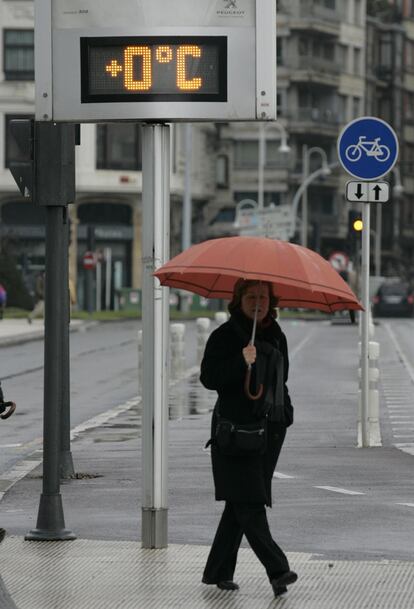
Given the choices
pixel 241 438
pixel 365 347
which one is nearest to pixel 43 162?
pixel 241 438

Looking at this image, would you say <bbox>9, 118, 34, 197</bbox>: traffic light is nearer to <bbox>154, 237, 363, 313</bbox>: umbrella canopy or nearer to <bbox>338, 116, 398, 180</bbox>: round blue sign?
<bbox>154, 237, 363, 313</bbox>: umbrella canopy

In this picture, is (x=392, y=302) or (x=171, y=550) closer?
(x=171, y=550)

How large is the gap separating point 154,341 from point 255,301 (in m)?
1.38

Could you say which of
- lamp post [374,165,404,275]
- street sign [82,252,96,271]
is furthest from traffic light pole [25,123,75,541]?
lamp post [374,165,404,275]

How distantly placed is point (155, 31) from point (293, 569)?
295 cm

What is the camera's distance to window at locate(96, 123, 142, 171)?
78.7m

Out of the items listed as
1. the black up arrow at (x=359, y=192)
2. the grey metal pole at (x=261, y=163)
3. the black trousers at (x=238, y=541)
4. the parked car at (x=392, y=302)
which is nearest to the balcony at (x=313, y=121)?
the grey metal pole at (x=261, y=163)

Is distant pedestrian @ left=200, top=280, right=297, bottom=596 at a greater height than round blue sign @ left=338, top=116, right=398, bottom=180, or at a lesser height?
lesser

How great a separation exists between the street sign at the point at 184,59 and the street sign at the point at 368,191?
7669 mm

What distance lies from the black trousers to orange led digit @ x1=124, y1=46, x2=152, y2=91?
246 cm

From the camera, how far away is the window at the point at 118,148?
78.7m

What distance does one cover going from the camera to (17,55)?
77250mm

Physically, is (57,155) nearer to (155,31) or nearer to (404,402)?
(155,31)

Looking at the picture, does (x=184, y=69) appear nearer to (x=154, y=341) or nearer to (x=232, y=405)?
(x=154, y=341)
